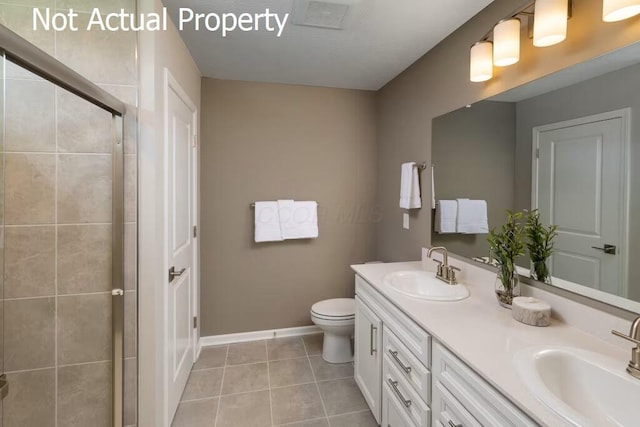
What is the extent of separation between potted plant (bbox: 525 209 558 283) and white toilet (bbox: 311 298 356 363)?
1304 millimetres

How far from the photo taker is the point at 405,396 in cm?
134

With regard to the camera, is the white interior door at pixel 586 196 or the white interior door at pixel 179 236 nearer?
the white interior door at pixel 586 196

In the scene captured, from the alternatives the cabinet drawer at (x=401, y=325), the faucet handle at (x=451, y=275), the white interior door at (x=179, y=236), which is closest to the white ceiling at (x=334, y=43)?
the white interior door at (x=179, y=236)

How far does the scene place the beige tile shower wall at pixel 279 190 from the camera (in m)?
2.55

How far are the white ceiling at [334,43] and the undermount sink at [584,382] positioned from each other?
165cm

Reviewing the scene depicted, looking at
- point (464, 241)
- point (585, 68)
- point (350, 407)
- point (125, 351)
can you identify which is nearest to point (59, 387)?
point (125, 351)

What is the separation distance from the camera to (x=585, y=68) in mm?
1110

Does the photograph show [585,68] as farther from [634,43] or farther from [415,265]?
[415,265]

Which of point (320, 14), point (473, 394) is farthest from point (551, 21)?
point (473, 394)

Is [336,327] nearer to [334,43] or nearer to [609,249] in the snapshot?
[609,249]

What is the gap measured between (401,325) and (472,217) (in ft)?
2.60

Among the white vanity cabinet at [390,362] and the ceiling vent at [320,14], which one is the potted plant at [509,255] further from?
the ceiling vent at [320,14]

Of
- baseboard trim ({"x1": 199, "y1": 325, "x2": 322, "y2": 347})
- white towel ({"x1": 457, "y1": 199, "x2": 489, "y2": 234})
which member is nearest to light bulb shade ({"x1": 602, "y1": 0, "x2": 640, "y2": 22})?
white towel ({"x1": 457, "y1": 199, "x2": 489, "y2": 234})

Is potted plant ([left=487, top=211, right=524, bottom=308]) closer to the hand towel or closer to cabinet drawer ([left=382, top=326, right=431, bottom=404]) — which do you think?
cabinet drawer ([left=382, top=326, right=431, bottom=404])
